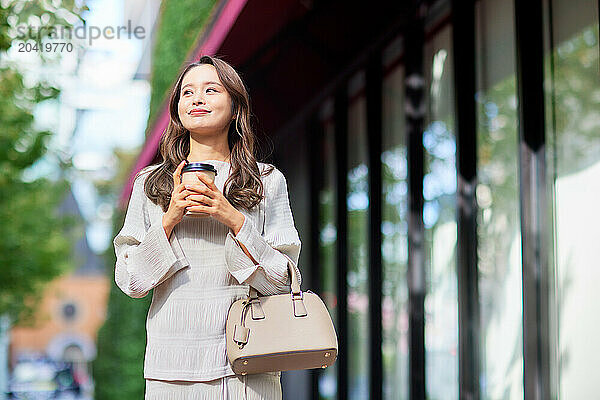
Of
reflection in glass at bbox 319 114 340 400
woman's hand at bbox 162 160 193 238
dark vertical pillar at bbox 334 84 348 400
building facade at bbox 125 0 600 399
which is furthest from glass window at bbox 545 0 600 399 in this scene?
reflection in glass at bbox 319 114 340 400

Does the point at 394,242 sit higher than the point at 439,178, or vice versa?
the point at 439,178

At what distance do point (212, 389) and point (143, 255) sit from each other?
0.43m

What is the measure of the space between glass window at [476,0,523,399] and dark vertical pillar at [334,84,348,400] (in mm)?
2715

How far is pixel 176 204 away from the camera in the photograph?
2346 mm

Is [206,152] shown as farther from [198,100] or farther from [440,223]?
[440,223]

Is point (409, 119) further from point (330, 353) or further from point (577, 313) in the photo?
point (330, 353)

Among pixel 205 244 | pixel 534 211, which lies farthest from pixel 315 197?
pixel 205 244

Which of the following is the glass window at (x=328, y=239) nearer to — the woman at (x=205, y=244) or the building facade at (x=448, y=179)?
the building facade at (x=448, y=179)

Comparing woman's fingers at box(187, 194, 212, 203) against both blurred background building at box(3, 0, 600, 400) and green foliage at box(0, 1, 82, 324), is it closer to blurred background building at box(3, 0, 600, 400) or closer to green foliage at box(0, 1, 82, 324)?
blurred background building at box(3, 0, 600, 400)

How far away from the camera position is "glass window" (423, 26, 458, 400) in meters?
5.06

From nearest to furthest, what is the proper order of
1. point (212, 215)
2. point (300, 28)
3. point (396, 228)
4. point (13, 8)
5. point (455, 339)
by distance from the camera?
1. point (212, 215)
2. point (13, 8)
3. point (455, 339)
4. point (300, 28)
5. point (396, 228)

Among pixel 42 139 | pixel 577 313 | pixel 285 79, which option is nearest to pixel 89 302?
pixel 42 139

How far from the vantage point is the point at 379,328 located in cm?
639

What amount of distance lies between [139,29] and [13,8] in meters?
1.29
